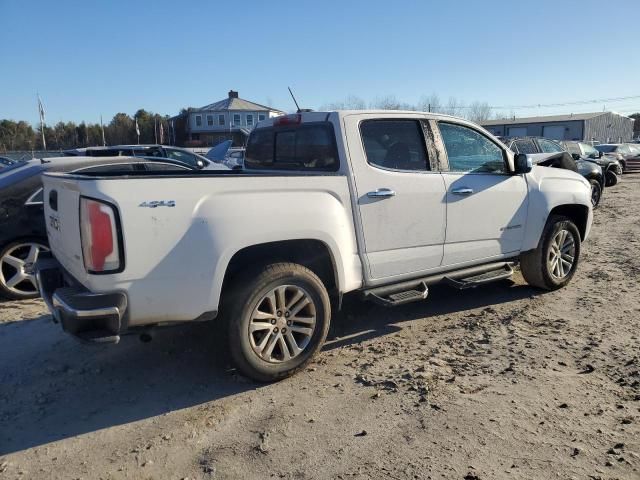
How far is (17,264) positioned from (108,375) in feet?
8.21

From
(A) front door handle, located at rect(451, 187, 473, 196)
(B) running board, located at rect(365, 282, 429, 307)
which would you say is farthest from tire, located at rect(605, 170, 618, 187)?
(B) running board, located at rect(365, 282, 429, 307)

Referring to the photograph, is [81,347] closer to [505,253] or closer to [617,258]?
[505,253]

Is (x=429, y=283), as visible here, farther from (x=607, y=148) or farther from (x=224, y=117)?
(x=224, y=117)

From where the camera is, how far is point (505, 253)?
17.2ft

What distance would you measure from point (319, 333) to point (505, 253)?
240 cm

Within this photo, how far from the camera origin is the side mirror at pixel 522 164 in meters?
5.13

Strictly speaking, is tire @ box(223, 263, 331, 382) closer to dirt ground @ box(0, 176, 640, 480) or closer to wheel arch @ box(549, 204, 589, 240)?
dirt ground @ box(0, 176, 640, 480)

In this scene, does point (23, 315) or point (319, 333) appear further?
point (23, 315)

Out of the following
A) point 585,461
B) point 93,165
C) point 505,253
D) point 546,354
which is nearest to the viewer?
point 585,461

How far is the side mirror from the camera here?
5129 millimetres

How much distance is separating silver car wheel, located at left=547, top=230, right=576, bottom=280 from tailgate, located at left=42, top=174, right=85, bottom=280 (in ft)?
15.4

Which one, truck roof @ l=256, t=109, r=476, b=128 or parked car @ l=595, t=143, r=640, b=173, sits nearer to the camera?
truck roof @ l=256, t=109, r=476, b=128

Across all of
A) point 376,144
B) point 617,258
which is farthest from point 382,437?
point 617,258

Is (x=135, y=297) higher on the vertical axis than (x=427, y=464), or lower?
higher
